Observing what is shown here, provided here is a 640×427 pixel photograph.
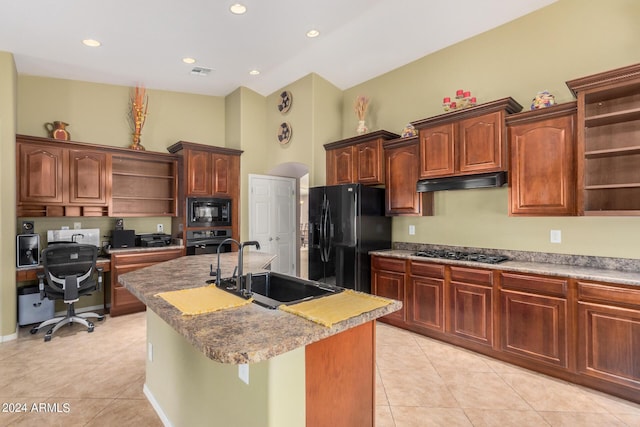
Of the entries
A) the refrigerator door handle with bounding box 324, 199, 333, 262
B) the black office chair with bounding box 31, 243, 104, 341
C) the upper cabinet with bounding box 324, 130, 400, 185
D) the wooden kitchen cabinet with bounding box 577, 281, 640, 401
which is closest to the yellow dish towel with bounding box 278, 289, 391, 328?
the wooden kitchen cabinet with bounding box 577, 281, 640, 401

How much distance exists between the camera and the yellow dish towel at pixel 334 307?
132 cm

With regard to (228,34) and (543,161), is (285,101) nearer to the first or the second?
(228,34)

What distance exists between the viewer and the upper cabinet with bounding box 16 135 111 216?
366 centimetres

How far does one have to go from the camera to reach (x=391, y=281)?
12.2 ft

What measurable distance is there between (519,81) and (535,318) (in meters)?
2.36

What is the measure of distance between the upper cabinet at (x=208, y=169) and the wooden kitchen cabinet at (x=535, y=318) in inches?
159

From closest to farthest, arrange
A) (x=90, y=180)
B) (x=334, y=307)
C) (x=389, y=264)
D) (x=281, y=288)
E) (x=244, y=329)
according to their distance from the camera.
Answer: (x=244, y=329)
(x=334, y=307)
(x=281, y=288)
(x=389, y=264)
(x=90, y=180)

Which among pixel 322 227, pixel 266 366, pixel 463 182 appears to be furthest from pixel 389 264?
pixel 266 366

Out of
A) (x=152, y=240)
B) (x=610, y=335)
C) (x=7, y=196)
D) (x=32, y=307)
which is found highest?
(x=7, y=196)

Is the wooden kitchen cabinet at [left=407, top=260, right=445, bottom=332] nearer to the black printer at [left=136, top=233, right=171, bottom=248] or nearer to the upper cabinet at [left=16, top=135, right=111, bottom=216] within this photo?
the black printer at [left=136, top=233, right=171, bottom=248]

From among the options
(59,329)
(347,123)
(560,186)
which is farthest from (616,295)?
(59,329)

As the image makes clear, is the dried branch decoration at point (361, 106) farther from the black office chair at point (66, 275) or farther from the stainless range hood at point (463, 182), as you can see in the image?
the black office chair at point (66, 275)

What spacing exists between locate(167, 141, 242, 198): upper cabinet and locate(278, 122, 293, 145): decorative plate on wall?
0.73m

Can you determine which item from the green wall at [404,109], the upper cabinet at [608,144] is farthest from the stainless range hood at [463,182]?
the upper cabinet at [608,144]
